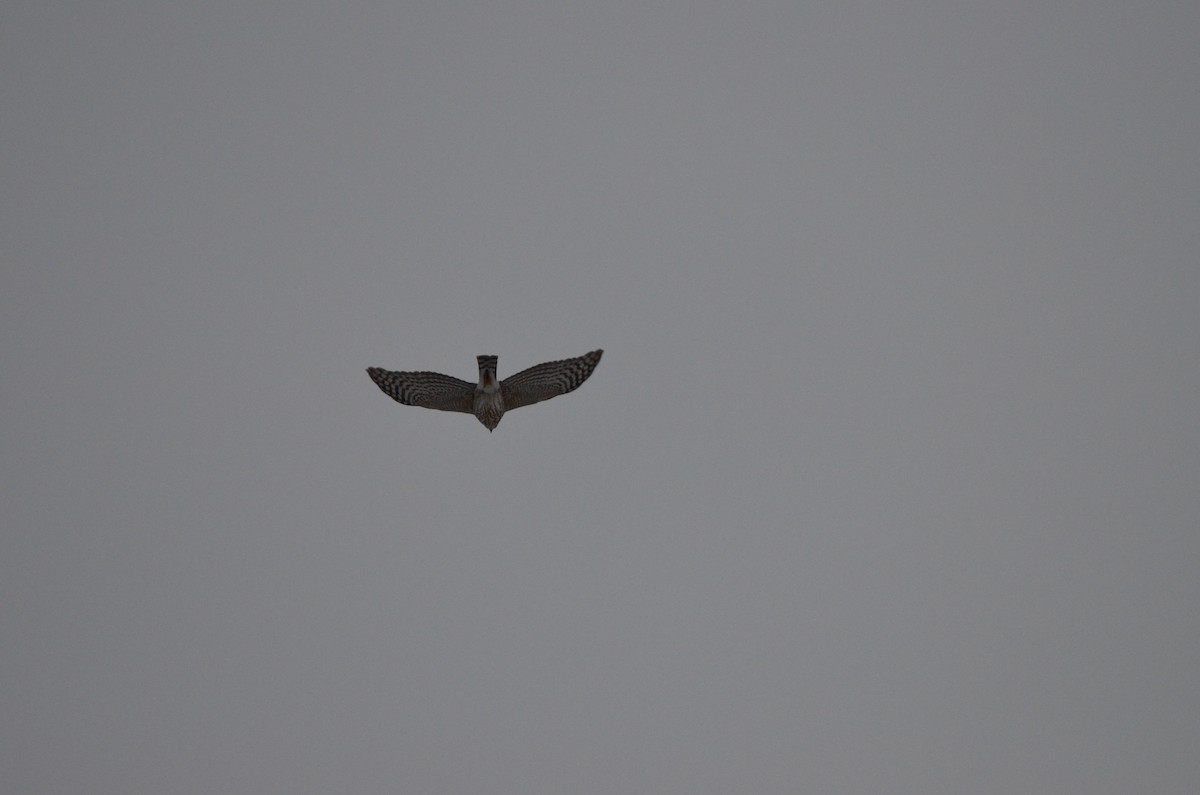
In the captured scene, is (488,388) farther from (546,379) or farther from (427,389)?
(427,389)

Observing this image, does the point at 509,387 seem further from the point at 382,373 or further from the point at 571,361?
the point at 382,373

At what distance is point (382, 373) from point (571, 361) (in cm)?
374

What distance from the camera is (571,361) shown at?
19250mm

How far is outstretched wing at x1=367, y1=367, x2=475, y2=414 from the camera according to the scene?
63.4 feet

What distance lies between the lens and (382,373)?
1941 cm

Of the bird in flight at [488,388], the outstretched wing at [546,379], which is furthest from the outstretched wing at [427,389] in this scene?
the outstretched wing at [546,379]

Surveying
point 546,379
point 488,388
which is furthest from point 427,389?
point 546,379

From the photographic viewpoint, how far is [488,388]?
60.8ft

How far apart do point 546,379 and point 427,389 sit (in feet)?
7.89

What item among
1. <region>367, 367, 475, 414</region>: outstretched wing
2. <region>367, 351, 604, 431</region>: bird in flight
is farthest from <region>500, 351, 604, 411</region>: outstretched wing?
<region>367, 367, 475, 414</region>: outstretched wing

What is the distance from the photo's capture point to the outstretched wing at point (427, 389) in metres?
19.3

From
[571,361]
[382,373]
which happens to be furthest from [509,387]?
A: [382,373]

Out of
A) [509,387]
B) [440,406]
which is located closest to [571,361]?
[509,387]

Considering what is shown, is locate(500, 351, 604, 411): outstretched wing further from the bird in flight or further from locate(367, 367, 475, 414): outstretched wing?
locate(367, 367, 475, 414): outstretched wing
